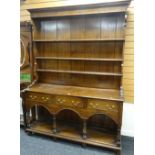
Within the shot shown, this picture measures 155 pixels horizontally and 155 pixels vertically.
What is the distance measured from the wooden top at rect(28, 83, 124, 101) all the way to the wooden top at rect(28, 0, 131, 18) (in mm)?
1132

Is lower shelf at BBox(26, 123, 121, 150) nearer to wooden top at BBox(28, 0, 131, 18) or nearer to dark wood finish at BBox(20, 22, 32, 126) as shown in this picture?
dark wood finish at BBox(20, 22, 32, 126)

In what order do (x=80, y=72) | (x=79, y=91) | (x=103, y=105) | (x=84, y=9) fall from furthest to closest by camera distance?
(x=80, y=72)
(x=79, y=91)
(x=84, y=9)
(x=103, y=105)

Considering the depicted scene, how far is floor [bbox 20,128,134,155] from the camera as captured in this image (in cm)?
236

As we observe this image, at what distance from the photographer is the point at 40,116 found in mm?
3143

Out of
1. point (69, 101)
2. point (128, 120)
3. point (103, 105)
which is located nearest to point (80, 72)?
point (69, 101)

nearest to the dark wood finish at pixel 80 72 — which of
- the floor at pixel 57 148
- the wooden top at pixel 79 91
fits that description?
the wooden top at pixel 79 91

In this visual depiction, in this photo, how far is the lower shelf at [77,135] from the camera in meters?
2.40

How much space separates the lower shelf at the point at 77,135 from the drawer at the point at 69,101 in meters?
0.50

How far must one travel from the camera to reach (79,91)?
2.57 metres

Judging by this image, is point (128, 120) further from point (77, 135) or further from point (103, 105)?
point (77, 135)

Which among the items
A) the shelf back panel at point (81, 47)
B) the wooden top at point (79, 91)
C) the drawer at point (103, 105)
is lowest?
the drawer at point (103, 105)

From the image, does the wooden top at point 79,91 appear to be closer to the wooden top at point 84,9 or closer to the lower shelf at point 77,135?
the lower shelf at point 77,135

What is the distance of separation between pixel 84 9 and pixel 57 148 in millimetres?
2031
